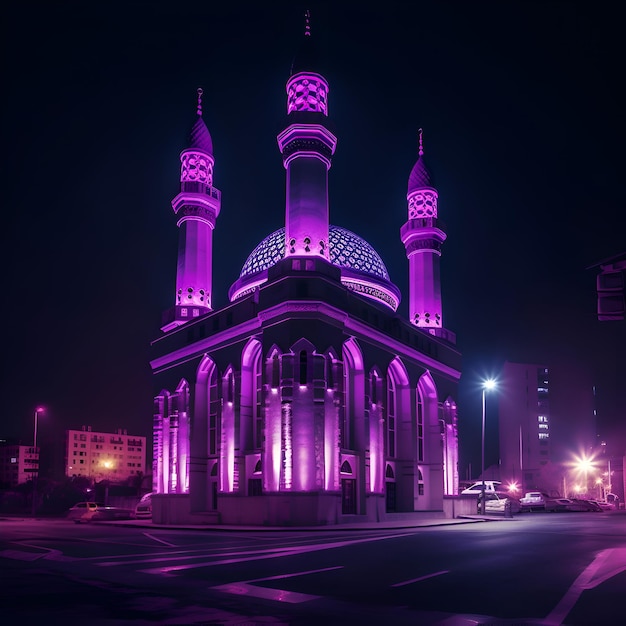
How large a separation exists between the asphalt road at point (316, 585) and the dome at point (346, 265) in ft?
99.0

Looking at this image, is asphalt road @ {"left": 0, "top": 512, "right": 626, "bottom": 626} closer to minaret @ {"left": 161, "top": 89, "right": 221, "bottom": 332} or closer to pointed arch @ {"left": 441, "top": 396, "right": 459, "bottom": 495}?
minaret @ {"left": 161, "top": 89, "right": 221, "bottom": 332}

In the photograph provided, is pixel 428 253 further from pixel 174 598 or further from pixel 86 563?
pixel 174 598

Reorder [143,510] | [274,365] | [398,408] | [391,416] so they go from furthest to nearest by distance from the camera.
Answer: [143,510]
[398,408]
[391,416]
[274,365]

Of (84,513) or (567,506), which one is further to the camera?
(567,506)

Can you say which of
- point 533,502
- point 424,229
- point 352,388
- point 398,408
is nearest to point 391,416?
point 398,408

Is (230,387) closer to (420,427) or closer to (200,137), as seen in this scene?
(420,427)

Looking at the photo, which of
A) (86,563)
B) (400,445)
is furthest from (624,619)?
(400,445)

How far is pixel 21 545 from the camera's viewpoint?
19297 mm

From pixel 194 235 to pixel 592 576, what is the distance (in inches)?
1523

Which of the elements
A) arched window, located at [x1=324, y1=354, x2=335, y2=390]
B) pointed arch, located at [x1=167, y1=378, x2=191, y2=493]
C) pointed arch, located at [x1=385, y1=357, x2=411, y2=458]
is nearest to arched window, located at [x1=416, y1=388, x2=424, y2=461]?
pointed arch, located at [x1=385, y1=357, x2=411, y2=458]

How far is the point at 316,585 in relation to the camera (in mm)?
11062

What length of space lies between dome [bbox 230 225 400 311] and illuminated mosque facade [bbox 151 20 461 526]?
0.12 m

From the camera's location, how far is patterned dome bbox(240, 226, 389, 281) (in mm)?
47469

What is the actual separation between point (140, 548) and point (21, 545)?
11.6ft
